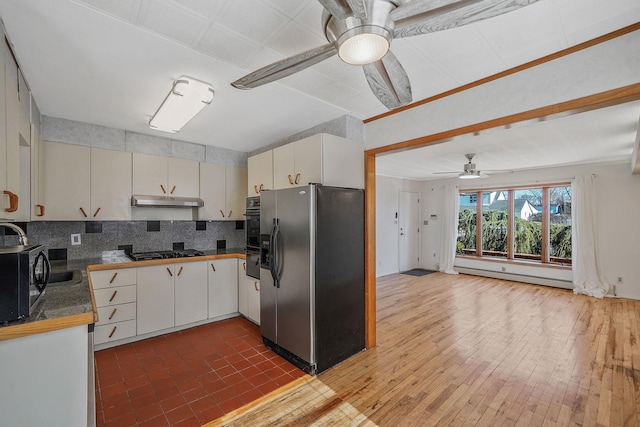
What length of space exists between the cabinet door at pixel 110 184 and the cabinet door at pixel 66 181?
0.06 m

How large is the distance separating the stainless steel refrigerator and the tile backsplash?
162 cm

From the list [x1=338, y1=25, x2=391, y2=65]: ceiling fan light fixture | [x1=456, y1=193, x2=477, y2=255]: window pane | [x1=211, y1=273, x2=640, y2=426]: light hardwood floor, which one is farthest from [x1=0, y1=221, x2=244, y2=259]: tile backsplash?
[x1=456, y1=193, x2=477, y2=255]: window pane

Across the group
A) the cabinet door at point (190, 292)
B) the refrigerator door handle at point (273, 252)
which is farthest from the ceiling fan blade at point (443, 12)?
the cabinet door at point (190, 292)

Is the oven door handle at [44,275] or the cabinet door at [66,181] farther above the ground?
the cabinet door at [66,181]

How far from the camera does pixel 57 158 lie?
2.89m

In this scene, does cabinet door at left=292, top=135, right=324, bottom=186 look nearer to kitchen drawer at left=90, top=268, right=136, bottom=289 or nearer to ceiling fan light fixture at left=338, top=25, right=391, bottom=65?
ceiling fan light fixture at left=338, top=25, right=391, bottom=65

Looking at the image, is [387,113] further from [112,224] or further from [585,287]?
[585,287]

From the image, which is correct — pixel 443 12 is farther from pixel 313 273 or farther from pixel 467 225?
pixel 467 225

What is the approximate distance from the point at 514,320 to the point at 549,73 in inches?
136

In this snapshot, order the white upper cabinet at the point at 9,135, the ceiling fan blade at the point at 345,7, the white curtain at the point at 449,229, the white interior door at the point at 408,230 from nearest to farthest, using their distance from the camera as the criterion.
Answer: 1. the ceiling fan blade at the point at 345,7
2. the white upper cabinet at the point at 9,135
3. the white curtain at the point at 449,229
4. the white interior door at the point at 408,230

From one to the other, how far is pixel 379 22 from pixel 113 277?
132 inches

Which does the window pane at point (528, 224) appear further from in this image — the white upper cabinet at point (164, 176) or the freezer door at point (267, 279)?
the white upper cabinet at point (164, 176)

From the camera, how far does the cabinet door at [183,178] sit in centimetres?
361

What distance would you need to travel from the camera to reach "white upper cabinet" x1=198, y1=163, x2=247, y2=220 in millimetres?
3885
